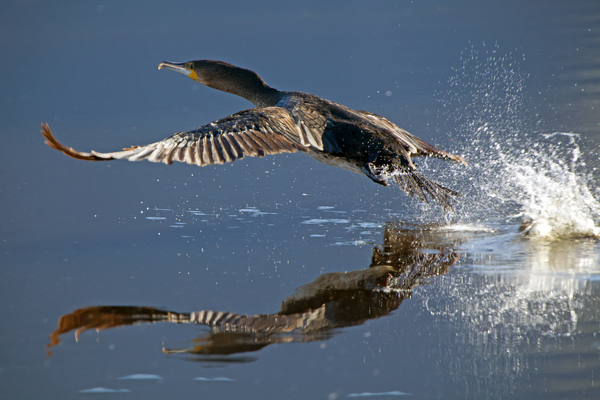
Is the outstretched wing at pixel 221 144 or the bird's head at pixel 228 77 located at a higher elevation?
the bird's head at pixel 228 77

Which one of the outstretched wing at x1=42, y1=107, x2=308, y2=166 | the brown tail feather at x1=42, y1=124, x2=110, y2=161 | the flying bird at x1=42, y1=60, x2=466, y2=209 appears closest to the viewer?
the brown tail feather at x1=42, y1=124, x2=110, y2=161

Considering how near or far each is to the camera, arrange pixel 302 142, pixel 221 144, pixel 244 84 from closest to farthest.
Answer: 1. pixel 221 144
2. pixel 302 142
3. pixel 244 84

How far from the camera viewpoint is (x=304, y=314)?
318 cm

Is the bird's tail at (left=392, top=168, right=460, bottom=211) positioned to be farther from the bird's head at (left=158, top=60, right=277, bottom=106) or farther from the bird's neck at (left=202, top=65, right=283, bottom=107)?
the bird's head at (left=158, top=60, right=277, bottom=106)

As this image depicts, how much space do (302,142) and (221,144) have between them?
765 millimetres

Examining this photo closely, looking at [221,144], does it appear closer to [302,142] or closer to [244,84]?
[302,142]

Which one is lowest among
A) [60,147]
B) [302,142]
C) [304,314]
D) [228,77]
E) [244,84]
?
[304,314]

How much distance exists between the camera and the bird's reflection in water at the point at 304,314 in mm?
2865

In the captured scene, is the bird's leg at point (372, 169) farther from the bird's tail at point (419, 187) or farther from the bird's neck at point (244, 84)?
the bird's neck at point (244, 84)

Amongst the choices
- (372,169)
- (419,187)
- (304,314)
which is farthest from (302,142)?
(304,314)

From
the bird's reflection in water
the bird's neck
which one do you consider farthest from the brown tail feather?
the bird's neck

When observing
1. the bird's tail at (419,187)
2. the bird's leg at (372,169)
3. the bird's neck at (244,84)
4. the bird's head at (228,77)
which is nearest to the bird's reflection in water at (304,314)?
the bird's tail at (419,187)

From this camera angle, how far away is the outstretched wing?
3750 mm

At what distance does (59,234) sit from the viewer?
4.75 meters
